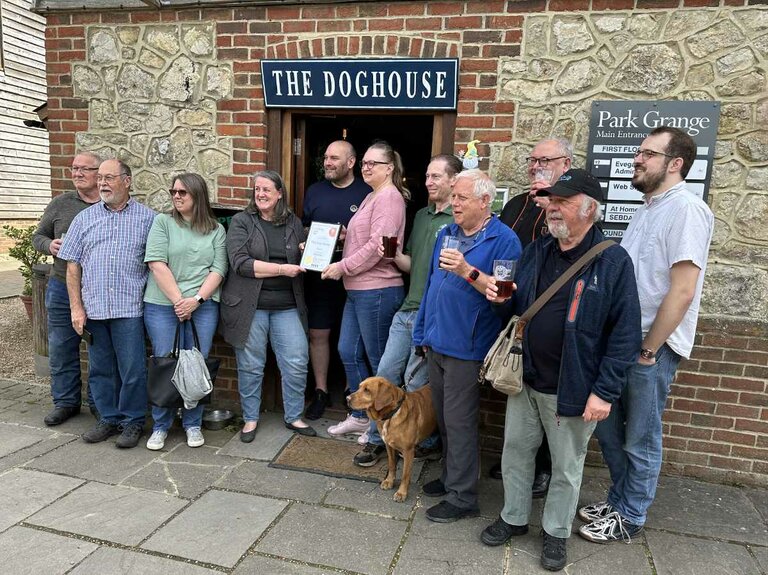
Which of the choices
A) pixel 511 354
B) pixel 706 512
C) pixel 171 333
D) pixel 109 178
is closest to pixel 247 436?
pixel 171 333

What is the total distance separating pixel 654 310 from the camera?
Result: 2.79 m

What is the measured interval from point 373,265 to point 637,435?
6.26 ft

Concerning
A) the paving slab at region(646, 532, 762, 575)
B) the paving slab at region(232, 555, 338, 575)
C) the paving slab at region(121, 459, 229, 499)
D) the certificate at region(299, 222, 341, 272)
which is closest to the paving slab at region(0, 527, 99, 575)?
the paving slab at region(121, 459, 229, 499)

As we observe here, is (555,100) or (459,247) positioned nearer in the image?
(459,247)

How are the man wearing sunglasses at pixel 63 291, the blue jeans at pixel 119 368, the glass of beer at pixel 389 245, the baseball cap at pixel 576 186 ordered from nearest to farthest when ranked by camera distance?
the baseball cap at pixel 576 186, the glass of beer at pixel 389 245, the blue jeans at pixel 119 368, the man wearing sunglasses at pixel 63 291

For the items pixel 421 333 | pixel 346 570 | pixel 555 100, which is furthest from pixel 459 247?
pixel 346 570

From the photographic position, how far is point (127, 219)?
12.7 ft

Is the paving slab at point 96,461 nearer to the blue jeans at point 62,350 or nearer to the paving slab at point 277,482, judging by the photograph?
the blue jeans at point 62,350

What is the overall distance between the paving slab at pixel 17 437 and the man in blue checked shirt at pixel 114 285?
1.22 feet

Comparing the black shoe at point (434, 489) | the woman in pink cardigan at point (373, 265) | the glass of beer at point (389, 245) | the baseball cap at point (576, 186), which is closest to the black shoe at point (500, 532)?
the black shoe at point (434, 489)

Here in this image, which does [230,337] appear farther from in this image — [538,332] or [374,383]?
[538,332]

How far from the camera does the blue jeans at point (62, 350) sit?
13.7 feet

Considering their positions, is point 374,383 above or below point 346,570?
above

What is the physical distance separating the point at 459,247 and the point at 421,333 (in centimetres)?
62
